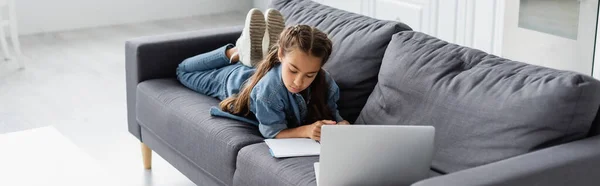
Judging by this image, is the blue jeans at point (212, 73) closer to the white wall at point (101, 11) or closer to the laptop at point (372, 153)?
the laptop at point (372, 153)

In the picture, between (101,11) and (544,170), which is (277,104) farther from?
(101,11)

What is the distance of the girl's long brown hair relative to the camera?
98.6 inches

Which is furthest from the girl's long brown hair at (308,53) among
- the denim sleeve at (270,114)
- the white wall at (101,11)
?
the white wall at (101,11)

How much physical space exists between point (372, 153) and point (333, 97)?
24.6 inches

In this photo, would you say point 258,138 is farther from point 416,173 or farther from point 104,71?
point 104,71

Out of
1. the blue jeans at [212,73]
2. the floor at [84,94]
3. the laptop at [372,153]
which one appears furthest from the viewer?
the floor at [84,94]

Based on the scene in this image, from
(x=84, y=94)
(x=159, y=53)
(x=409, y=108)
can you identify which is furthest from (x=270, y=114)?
(x=84, y=94)

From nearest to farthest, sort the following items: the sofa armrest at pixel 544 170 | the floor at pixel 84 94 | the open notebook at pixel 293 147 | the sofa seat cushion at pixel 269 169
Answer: the sofa armrest at pixel 544 170 < the sofa seat cushion at pixel 269 169 < the open notebook at pixel 293 147 < the floor at pixel 84 94

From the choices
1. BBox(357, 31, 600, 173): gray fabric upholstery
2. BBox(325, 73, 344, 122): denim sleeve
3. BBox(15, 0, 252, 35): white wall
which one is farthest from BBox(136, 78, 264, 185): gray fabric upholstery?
BBox(15, 0, 252, 35): white wall

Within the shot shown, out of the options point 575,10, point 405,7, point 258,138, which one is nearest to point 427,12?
point 405,7

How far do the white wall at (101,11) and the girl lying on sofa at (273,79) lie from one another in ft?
9.24

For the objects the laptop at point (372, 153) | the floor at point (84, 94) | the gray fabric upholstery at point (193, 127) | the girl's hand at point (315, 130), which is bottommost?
the floor at point (84, 94)

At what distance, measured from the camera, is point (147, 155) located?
10.9 ft

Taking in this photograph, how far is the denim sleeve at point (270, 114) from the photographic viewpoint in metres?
2.61
